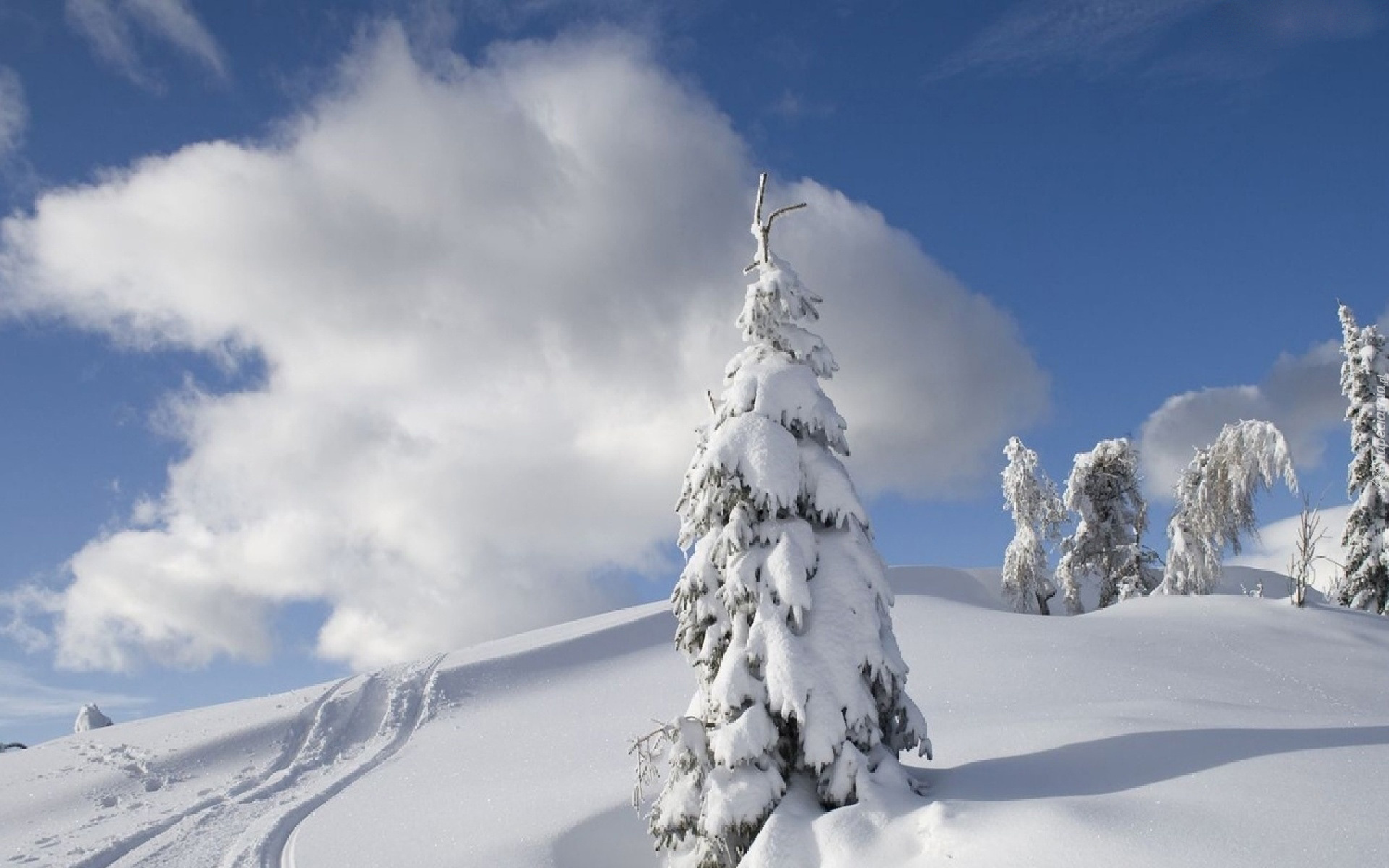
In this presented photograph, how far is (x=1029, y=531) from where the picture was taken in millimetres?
39625

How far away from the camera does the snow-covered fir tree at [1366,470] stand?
2928 centimetres

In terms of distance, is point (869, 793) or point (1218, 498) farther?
point (1218, 498)

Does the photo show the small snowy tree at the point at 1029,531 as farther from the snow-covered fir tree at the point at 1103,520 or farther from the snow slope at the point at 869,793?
the snow slope at the point at 869,793

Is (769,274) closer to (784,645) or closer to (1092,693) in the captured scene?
(784,645)

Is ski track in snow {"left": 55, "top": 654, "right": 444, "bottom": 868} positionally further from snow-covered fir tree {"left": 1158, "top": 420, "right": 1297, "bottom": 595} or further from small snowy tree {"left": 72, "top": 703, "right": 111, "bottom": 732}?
snow-covered fir tree {"left": 1158, "top": 420, "right": 1297, "bottom": 595}

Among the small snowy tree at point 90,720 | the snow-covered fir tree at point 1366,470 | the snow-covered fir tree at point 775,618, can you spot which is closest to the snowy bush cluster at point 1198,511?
the snow-covered fir tree at point 1366,470

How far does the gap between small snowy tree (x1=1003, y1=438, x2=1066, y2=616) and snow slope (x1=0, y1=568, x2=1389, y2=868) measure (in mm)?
8346

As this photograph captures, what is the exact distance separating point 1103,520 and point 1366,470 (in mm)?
11508

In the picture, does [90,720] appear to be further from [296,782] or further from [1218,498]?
[1218,498]

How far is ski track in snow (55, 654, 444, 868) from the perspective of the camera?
49.6 feet

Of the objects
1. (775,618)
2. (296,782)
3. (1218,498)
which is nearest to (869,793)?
(775,618)

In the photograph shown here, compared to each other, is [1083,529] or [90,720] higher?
[1083,529]

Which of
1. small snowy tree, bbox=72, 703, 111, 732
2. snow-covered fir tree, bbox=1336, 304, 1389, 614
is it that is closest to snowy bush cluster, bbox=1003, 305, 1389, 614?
snow-covered fir tree, bbox=1336, 304, 1389, 614

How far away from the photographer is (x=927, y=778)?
40.5 feet
